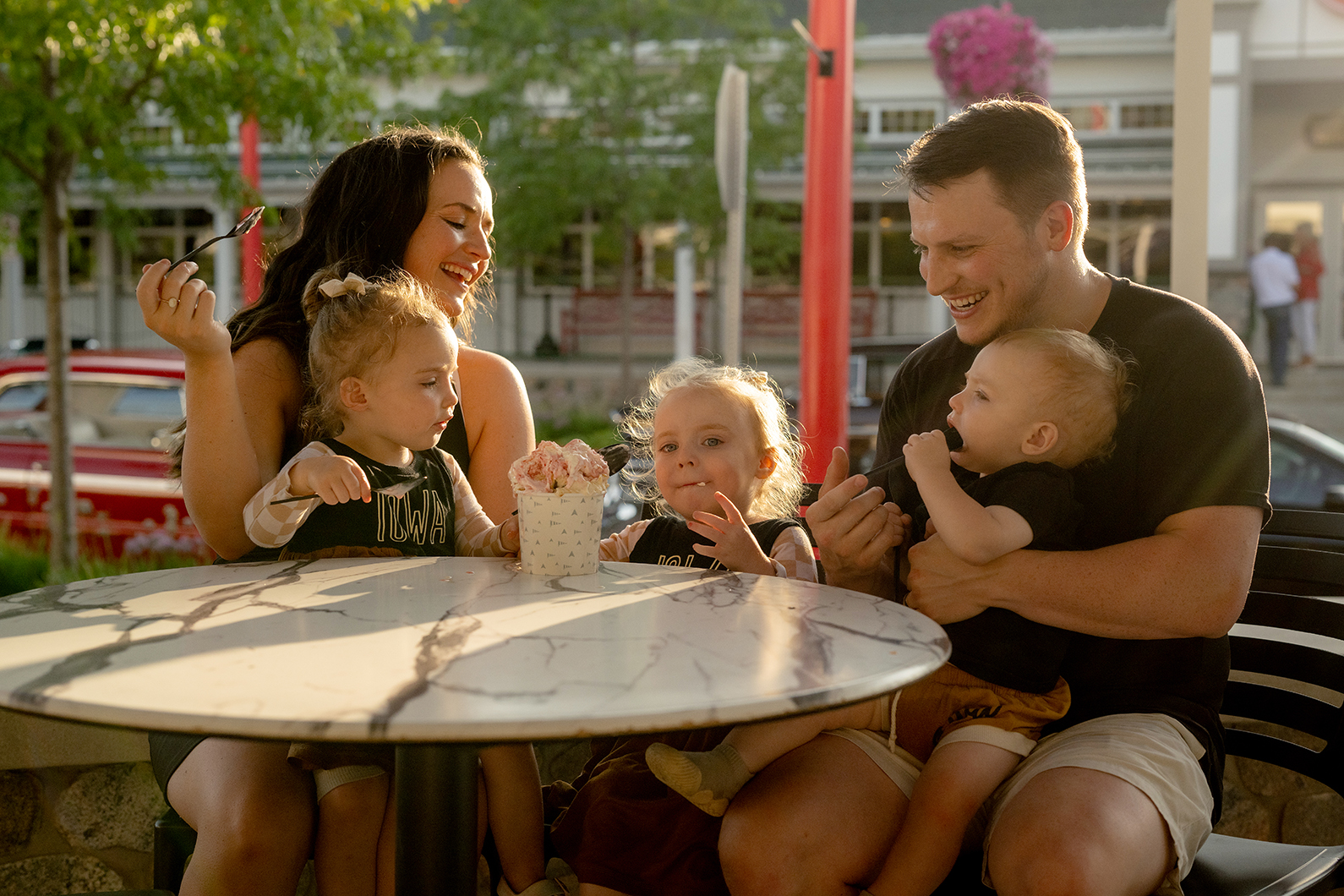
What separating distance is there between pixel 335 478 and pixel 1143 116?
20.0 m

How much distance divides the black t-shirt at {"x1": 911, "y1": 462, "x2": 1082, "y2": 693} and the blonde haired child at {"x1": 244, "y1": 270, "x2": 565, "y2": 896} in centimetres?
79

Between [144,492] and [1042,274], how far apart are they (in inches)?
219

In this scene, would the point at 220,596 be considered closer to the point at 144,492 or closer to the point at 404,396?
the point at 404,396

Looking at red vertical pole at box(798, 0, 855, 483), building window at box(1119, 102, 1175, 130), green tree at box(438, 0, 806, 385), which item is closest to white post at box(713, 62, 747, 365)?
red vertical pole at box(798, 0, 855, 483)

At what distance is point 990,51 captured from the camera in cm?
1080

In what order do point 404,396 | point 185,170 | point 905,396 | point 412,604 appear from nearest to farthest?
point 412,604, point 404,396, point 905,396, point 185,170

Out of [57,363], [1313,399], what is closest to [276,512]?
[57,363]

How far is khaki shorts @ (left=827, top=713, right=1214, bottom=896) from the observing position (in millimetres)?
1668

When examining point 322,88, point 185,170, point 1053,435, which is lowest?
point 1053,435

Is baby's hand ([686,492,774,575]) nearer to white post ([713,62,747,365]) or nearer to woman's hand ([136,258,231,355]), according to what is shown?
woman's hand ([136,258,231,355])

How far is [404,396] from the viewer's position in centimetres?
220

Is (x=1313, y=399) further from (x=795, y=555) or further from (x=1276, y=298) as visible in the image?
(x=795, y=555)

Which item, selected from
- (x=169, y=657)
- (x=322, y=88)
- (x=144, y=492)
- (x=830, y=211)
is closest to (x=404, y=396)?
(x=169, y=657)

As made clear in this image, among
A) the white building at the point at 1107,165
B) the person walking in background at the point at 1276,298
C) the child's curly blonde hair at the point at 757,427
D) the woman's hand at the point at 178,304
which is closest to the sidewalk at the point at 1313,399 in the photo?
the person walking in background at the point at 1276,298
